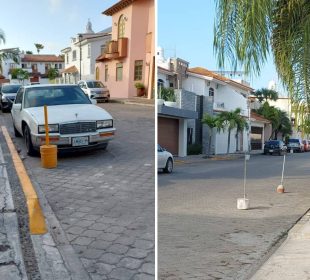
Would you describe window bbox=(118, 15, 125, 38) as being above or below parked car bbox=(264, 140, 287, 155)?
above

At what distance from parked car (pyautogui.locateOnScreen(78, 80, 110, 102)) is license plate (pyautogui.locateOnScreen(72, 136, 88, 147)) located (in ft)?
4.51

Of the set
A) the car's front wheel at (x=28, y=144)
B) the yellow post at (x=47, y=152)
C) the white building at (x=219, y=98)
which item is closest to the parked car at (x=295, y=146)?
the white building at (x=219, y=98)

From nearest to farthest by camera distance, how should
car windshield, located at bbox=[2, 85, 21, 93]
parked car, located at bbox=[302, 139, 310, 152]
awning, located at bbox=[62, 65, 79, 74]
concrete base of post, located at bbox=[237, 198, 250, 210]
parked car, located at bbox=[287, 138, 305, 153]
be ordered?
awning, located at bbox=[62, 65, 79, 74]
car windshield, located at bbox=[2, 85, 21, 93]
parked car, located at bbox=[287, 138, 305, 153]
parked car, located at bbox=[302, 139, 310, 152]
concrete base of post, located at bbox=[237, 198, 250, 210]

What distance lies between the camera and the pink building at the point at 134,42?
68.4 inches

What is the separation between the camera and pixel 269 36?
3045 mm

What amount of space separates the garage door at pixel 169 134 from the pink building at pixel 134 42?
0.49ft

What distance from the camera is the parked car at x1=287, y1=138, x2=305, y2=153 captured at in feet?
A: 9.09

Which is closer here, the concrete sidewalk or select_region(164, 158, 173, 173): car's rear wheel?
select_region(164, 158, 173, 173): car's rear wheel

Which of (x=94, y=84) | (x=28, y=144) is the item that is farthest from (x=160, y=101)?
(x=28, y=144)

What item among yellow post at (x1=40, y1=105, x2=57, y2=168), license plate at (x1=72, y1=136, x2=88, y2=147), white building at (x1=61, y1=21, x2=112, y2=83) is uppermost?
white building at (x1=61, y1=21, x2=112, y2=83)

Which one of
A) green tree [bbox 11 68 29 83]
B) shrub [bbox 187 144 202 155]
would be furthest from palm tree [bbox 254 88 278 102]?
green tree [bbox 11 68 29 83]

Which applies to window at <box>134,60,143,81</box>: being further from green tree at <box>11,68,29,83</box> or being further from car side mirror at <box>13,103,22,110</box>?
car side mirror at <box>13,103,22,110</box>

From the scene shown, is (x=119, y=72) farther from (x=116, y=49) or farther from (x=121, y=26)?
(x=121, y=26)

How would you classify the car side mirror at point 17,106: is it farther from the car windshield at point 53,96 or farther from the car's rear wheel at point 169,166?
the car's rear wheel at point 169,166
